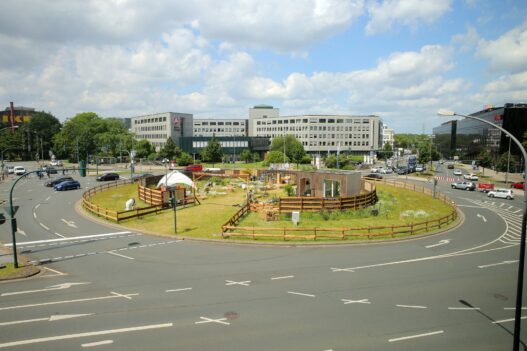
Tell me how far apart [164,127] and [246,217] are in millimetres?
101904

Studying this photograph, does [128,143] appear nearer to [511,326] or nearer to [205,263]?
[205,263]

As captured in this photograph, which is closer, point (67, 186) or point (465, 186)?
point (67, 186)

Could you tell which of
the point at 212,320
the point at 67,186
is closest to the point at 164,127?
the point at 67,186

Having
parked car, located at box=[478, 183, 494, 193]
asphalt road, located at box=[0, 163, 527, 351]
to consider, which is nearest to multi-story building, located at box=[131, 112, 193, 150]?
parked car, located at box=[478, 183, 494, 193]

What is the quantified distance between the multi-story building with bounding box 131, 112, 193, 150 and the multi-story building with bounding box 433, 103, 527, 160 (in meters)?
102

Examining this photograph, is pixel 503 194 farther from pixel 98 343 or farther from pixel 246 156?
pixel 246 156

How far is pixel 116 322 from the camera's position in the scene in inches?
489

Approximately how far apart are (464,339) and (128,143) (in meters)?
112

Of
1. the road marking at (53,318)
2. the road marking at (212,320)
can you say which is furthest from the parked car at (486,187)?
the road marking at (53,318)

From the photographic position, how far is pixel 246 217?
32.2 metres

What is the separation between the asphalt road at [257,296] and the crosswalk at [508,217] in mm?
1035

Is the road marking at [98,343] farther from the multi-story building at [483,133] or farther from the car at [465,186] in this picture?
Answer: the multi-story building at [483,133]

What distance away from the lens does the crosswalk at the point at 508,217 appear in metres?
26.6

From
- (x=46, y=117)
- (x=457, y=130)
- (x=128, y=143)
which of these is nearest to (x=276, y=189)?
(x=128, y=143)
